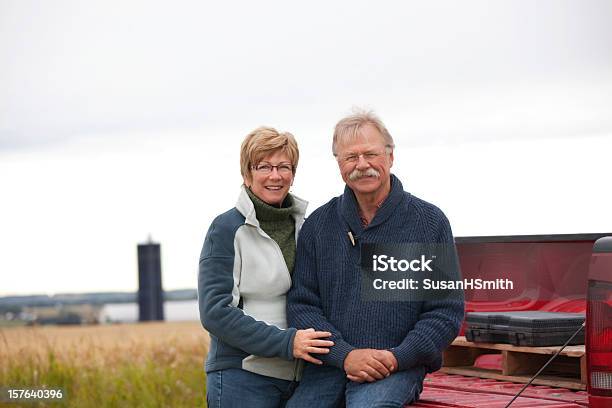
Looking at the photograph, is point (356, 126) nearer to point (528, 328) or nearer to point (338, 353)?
point (338, 353)

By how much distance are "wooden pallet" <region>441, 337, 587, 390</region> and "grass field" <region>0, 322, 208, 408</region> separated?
390cm

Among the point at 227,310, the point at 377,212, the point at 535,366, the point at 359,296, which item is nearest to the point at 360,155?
the point at 377,212

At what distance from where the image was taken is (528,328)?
4.07 meters

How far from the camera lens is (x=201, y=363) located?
847cm

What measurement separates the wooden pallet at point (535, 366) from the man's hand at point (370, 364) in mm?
733

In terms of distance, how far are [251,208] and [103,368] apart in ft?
15.6

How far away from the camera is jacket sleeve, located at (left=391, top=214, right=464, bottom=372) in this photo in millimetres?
3545

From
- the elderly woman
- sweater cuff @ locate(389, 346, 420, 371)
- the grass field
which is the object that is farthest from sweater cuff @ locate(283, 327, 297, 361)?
the grass field

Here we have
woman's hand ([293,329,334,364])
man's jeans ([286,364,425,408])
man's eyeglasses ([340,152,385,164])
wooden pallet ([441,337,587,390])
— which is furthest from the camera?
wooden pallet ([441,337,587,390])

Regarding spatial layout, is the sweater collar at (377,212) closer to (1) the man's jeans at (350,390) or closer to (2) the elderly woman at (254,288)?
(2) the elderly woman at (254,288)

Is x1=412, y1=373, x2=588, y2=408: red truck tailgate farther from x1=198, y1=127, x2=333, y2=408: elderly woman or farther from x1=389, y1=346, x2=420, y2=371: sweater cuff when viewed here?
x1=198, y1=127, x2=333, y2=408: elderly woman

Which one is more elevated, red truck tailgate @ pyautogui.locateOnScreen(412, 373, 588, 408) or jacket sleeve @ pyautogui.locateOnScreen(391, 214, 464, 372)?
jacket sleeve @ pyautogui.locateOnScreen(391, 214, 464, 372)

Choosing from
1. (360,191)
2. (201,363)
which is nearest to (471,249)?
(360,191)

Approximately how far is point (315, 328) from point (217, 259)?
0.40 meters
